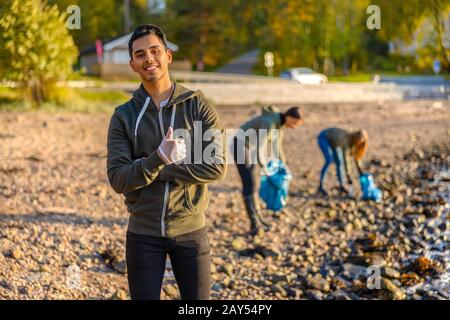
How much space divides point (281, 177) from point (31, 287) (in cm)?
405

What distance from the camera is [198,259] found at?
3133 mm

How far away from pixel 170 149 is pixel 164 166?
0.20 meters

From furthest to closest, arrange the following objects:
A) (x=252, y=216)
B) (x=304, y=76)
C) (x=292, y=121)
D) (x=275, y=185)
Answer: (x=304, y=76), (x=275, y=185), (x=252, y=216), (x=292, y=121)

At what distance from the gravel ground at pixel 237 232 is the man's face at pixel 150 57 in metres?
2.98

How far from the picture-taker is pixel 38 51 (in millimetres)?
16422

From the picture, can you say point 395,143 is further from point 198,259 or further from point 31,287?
point 198,259

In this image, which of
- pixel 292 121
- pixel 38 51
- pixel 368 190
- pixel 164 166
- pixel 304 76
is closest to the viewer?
pixel 164 166

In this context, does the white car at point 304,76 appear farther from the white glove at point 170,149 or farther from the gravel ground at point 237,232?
the white glove at point 170,149

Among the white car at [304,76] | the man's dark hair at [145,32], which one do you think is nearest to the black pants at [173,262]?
the man's dark hair at [145,32]

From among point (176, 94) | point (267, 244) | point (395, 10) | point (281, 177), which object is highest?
point (395, 10)

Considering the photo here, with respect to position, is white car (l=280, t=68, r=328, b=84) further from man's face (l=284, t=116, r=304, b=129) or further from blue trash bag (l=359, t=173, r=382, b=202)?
man's face (l=284, t=116, r=304, b=129)

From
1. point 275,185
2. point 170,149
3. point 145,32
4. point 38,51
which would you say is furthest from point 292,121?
point 38,51

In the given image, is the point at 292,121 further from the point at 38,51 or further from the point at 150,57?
the point at 38,51
